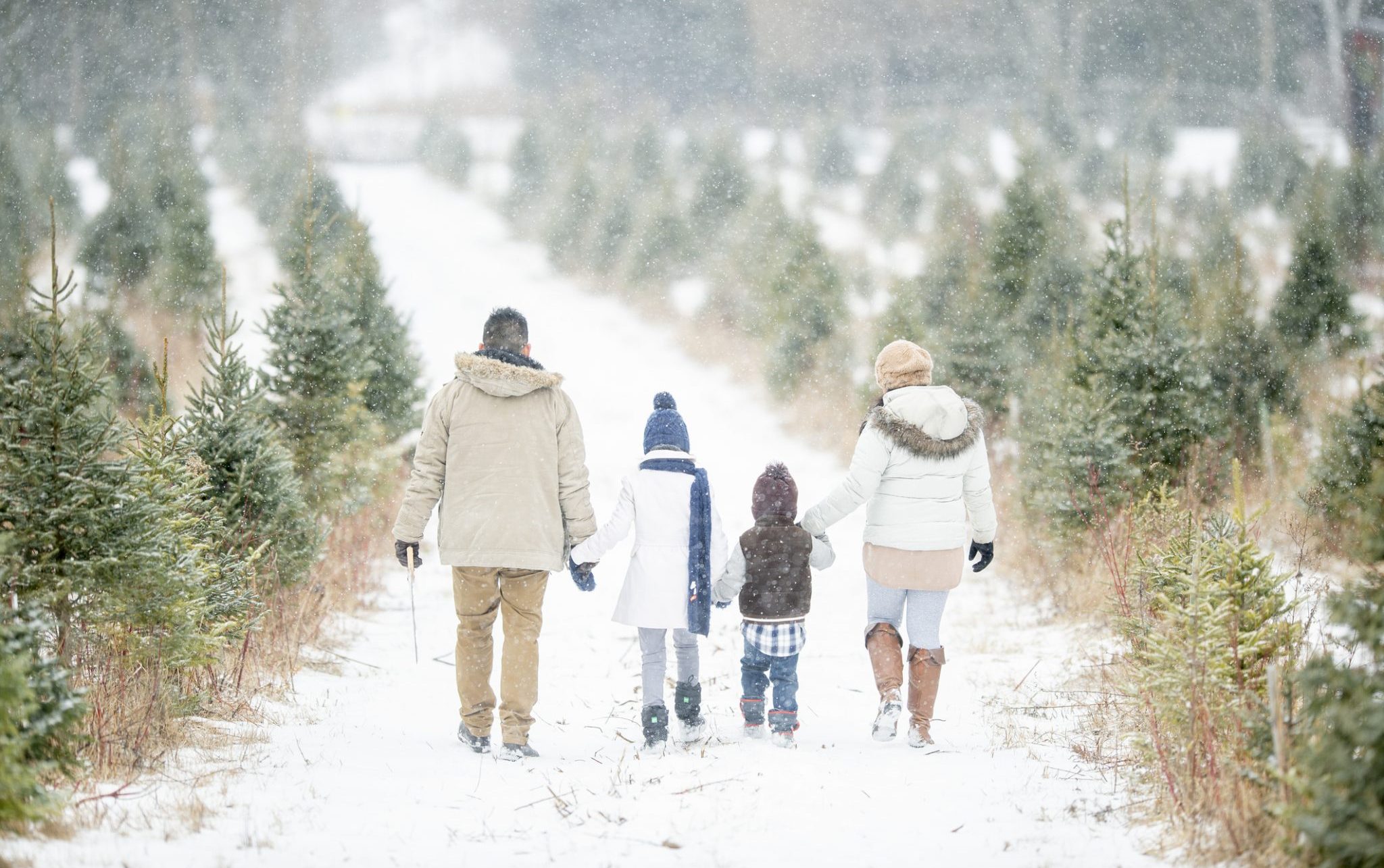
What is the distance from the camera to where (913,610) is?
4.99 m

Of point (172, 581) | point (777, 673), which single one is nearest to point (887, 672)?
point (777, 673)

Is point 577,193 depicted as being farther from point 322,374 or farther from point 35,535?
point 35,535

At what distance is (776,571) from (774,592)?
0.10 m

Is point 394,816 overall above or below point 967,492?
below

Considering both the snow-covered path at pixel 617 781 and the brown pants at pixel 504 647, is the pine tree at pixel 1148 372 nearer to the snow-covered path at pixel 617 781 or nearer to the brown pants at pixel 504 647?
the snow-covered path at pixel 617 781

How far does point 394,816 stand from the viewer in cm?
381

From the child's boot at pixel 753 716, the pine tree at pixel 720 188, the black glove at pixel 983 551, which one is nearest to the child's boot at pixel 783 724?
the child's boot at pixel 753 716

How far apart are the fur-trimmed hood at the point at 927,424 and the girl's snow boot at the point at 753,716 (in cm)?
146

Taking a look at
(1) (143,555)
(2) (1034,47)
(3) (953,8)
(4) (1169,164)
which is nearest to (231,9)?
(3) (953,8)

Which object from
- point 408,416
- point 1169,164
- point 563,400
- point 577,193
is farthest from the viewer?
point 1169,164

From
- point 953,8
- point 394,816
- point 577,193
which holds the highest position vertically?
point 953,8

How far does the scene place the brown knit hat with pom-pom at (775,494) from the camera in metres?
5.00

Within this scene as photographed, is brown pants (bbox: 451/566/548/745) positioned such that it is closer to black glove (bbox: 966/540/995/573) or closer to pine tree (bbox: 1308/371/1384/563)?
black glove (bbox: 966/540/995/573)

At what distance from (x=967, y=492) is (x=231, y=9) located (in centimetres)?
5293
